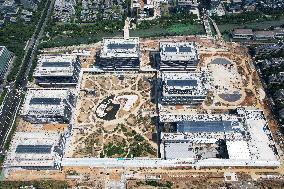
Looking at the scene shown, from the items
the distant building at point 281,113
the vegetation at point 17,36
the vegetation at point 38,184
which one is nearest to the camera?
the vegetation at point 38,184

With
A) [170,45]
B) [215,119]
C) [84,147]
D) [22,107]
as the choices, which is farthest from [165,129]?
[22,107]

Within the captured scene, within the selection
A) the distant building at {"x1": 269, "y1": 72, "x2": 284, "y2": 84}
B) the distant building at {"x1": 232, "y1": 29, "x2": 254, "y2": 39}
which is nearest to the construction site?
the distant building at {"x1": 269, "y1": 72, "x2": 284, "y2": 84}

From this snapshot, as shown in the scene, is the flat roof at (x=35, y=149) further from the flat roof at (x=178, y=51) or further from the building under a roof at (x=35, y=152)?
the flat roof at (x=178, y=51)

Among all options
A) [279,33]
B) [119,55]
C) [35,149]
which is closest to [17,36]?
[119,55]

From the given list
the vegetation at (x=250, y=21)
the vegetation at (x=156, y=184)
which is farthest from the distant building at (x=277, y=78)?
the vegetation at (x=156, y=184)

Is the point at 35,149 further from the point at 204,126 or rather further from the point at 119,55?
the point at 204,126

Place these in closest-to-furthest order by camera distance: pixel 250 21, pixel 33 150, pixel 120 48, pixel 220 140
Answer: pixel 33 150
pixel 220 140
pixel 120 48
pixel 250 21
